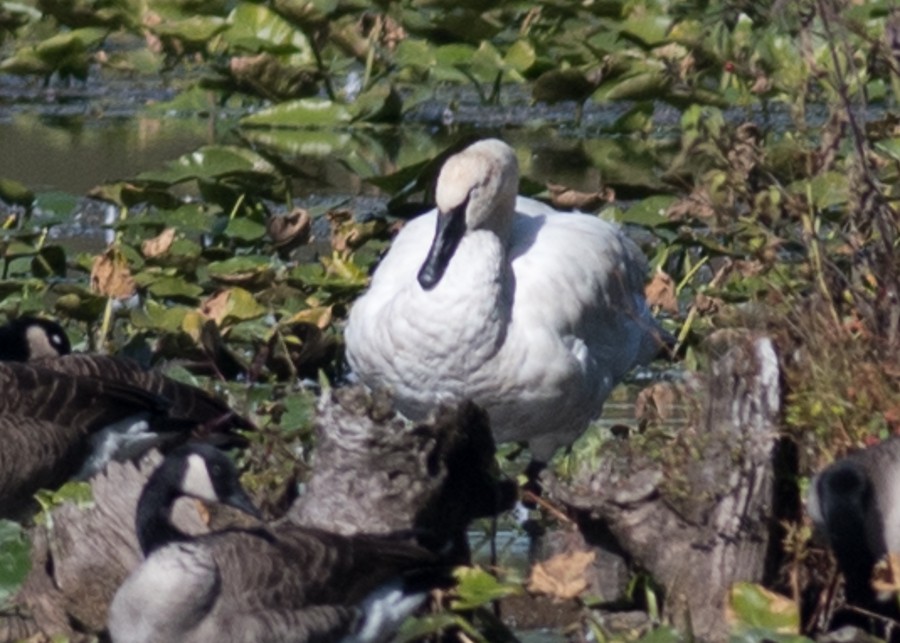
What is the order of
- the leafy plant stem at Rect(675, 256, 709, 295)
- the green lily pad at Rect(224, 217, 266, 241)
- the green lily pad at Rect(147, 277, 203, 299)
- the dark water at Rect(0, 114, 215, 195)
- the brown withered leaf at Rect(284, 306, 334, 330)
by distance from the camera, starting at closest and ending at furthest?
the brown withered leaf at Rect(284, 306, 334, 330)
the green lily pad at Rect(147, 277, 203, 299)
the leafy plant stem at Rect(675, 256, 709, 295)
the green lily pad at Rect(224, 217, 266, 241)
the dark water at Rect(0, 114, 215, 195)

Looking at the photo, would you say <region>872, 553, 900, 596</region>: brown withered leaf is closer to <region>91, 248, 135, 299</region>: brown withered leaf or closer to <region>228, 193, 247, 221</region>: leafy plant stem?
<region>91, 248, 135, 299</region>: brown withered leaf

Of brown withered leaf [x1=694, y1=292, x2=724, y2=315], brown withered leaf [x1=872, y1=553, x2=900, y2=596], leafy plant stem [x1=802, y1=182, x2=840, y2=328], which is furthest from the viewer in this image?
brown withered leaf [x1=694, y1=292, x2=724, y2=315]

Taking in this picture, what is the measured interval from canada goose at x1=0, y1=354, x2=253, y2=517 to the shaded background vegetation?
0.29 m

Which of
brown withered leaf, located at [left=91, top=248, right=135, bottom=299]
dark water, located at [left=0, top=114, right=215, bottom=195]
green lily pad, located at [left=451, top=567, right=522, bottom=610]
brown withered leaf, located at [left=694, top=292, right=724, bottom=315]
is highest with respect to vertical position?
green lily pad, located at [left=451, top=567, right=522, bottom=610]

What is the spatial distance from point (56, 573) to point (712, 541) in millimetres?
1432

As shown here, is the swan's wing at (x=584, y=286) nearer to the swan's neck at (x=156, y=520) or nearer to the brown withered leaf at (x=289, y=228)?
the brown withered leaf at (x=289, y=228)

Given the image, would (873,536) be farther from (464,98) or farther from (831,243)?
(464,98)

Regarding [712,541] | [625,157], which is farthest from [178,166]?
[712,541]

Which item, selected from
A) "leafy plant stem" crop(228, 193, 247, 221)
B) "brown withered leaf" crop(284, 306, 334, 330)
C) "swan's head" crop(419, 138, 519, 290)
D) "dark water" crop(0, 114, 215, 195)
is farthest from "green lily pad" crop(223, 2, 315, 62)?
"swan's head" crop(419, 138, 519, 290)

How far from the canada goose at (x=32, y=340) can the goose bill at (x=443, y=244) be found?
1116 mm

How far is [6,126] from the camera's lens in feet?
39.1

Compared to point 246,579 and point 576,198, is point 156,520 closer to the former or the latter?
point 246,579

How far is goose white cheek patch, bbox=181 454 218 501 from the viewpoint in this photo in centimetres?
485

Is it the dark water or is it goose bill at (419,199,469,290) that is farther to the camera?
the dark water
